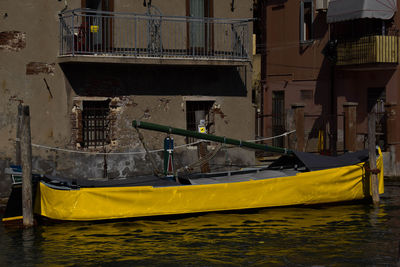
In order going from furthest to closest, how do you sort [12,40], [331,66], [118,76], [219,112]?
[331,66] < [219,112] < [118,76] < [12,40]

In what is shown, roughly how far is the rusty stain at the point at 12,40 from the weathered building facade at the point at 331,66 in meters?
11.5

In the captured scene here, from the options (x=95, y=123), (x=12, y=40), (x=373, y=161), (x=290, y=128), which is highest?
(x=12, y=40)

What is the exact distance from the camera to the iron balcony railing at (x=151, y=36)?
757 inches

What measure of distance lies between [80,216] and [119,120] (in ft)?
14.5

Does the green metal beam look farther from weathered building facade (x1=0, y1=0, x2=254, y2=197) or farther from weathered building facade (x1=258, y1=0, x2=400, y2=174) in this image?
weathered building facade (x1=258, y1=0, x2=400, y2=174)

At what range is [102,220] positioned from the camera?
55.4ft

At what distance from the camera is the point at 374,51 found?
88.9 ft

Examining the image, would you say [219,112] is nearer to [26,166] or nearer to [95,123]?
[95,123]

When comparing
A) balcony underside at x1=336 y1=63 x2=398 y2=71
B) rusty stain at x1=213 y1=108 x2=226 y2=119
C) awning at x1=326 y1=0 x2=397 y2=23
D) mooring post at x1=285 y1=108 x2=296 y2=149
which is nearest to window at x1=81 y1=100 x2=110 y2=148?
rusty stain at x1=213 y1=108 x2=226 y2=119

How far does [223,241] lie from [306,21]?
17917 mm

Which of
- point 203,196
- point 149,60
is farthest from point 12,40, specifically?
point 203,196

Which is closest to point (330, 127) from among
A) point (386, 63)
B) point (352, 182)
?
point (386, 63)

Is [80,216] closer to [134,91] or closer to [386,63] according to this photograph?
[134,91]

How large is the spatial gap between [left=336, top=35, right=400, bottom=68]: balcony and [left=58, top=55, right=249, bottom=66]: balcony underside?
24.7 ft
